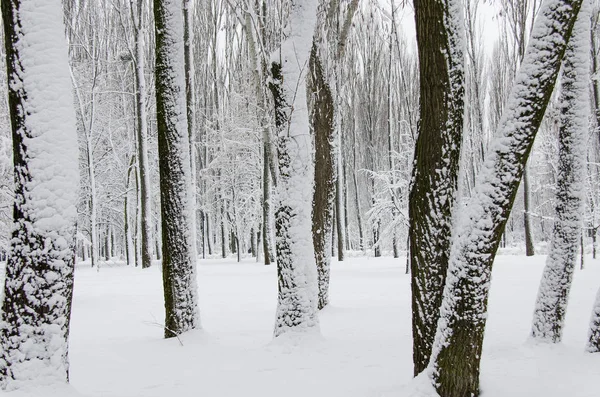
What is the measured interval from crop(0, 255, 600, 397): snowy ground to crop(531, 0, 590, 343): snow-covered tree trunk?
36cm

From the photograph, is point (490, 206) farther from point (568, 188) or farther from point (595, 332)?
point (568, 188)

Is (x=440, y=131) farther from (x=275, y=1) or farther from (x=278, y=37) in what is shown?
(x=275, y=1)

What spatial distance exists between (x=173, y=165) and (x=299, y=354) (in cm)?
254

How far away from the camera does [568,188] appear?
480 centimetres

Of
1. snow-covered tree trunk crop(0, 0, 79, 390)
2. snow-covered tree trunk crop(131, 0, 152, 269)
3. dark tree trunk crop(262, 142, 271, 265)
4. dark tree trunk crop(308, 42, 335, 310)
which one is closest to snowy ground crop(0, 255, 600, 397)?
snow-covered tree trunk crop(0, 0, 79, 390)

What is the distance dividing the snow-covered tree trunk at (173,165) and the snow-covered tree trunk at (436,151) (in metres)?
3.07

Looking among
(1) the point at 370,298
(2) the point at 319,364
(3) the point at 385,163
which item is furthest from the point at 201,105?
(2) the point at 319,364

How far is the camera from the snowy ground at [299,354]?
371 centimetres

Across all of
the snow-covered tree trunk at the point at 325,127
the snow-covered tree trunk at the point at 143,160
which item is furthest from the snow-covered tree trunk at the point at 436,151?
the snow-covered tree trunk at the point at 143,160

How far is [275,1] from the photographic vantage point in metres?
5.92

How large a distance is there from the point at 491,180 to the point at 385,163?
27.0 meters

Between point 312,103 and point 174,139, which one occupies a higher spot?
point 312,103

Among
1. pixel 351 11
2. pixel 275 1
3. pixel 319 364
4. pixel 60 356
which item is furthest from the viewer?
pixel 351 11

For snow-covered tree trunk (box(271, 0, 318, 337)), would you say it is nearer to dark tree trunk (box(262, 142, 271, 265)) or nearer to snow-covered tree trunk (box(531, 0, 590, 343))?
snow-covered tree trunk (box(531, 0, 590, 343))
